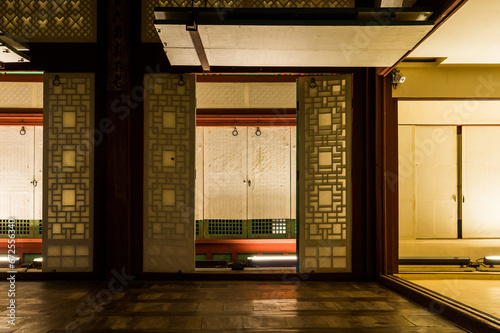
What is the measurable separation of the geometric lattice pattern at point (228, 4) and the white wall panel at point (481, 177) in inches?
140

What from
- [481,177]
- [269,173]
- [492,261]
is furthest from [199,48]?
[481,177]

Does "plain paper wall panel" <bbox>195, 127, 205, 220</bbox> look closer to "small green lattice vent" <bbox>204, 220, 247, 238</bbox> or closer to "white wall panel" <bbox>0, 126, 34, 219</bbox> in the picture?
"small green lattice vent" <bbox>204, 220, 247, 238</bbox>

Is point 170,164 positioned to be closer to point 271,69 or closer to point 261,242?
point 271,69

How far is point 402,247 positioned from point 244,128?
126 inches

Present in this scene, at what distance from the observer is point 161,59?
416 cm

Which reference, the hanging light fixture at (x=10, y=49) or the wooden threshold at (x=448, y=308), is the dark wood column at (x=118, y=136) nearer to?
the hanging light fixture at (x=10, y=49)

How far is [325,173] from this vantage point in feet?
13.6

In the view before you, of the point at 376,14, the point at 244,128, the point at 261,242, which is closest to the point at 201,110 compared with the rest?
the point at 244,128

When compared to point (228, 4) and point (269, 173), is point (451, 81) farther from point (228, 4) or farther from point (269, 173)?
point (228, 4)

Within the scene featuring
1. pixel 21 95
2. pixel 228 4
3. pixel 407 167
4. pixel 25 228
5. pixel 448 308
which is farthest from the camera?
pixel 407 167

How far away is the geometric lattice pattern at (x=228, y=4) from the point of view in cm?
404

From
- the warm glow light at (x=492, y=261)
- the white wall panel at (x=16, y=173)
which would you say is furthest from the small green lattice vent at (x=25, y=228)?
the warm glow light at (x=492, y=261)

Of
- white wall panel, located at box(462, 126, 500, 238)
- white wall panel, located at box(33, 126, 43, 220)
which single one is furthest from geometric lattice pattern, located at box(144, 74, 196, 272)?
white wall panel, located at box(462, 126, 500, 238)

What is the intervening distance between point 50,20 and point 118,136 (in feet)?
5.12
